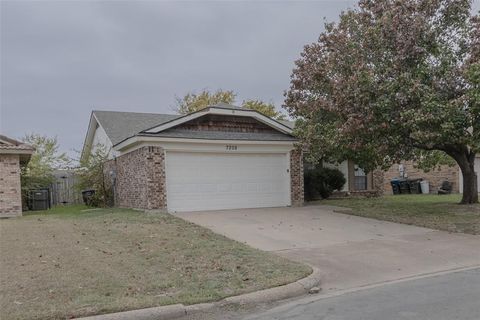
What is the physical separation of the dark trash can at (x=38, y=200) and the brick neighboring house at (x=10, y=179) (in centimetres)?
454

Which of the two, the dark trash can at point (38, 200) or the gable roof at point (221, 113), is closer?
the gable roof at point (221, 113)

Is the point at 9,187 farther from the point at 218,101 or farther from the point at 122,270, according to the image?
the point at 218,101

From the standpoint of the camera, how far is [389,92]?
38.9ft

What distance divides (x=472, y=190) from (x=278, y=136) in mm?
7353

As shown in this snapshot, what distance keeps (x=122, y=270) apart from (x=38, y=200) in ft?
50.2

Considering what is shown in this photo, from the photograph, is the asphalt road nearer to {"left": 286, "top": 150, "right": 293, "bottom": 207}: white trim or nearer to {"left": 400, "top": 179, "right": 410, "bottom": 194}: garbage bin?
{"left": 286, "top": 150, "right": 293, "bottom": 207}: white trim

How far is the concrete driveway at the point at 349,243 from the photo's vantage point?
729 cm

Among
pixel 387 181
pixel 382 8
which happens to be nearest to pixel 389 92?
pixel 382 8

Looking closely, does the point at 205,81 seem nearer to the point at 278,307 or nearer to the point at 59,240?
the point at 59,240

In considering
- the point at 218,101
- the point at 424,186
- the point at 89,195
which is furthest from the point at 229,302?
the point at 218,101

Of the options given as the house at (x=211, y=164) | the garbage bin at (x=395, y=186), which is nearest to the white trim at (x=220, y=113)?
the house at (x=211, y=164)

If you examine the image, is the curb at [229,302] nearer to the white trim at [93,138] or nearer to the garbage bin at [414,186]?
the white trim at [93,138]

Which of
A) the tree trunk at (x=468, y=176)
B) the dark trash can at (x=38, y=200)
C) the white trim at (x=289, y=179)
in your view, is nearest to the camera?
the tree trunk at (x=468, y=176)

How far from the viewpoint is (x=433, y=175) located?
2675cm
